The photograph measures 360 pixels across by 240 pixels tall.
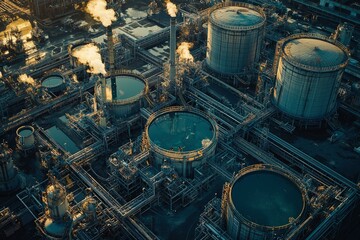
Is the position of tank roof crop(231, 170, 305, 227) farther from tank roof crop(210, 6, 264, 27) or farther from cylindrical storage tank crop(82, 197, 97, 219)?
tank roof crop(210, 6, 264, 27)

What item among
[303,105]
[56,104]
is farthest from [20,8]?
[303,105]

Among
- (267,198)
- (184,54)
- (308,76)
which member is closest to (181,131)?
(267,198)

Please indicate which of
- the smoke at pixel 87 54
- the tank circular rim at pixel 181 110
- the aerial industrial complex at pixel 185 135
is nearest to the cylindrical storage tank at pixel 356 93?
the aerial industrial complex at pixel 185 135

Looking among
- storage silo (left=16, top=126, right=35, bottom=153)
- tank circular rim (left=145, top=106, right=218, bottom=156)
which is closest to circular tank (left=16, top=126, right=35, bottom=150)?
storage silo (left=16, top=126, right=35, bottom=153)

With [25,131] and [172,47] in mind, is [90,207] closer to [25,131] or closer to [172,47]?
[25,131]

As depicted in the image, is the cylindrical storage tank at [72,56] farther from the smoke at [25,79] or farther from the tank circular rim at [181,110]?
the tank circular rim at [181,110]

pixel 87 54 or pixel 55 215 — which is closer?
pixel 55 215
